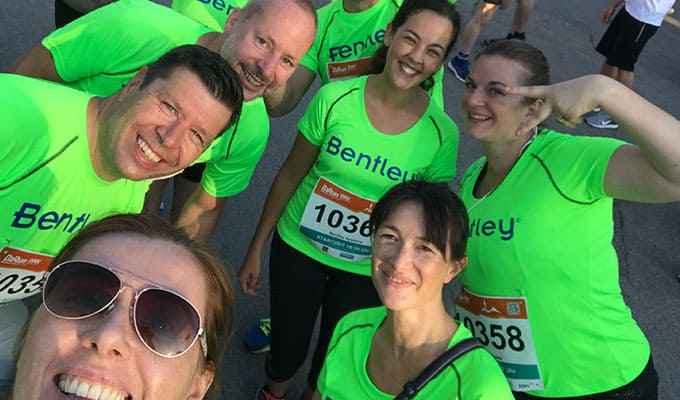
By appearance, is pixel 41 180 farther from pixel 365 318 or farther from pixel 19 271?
pixel 365 318

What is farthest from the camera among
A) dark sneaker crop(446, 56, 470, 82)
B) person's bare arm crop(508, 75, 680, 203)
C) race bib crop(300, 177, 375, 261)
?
dark sneaker crop(446, 56, 470, 82)

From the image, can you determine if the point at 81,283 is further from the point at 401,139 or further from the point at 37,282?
the point at 401,139

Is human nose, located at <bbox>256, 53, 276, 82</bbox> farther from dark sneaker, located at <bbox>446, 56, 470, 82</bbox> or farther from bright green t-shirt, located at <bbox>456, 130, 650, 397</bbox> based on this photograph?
dark sneaker, located at <bbox>446, 56, 470, 82</bbox>

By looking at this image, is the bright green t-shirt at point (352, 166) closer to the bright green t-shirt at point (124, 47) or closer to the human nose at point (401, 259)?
the bright green t-shirt at point (124, 47)

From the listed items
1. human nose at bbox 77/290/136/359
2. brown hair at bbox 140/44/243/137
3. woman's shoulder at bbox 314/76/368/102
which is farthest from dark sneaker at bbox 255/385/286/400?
human nose at bbox 77/290/136/359

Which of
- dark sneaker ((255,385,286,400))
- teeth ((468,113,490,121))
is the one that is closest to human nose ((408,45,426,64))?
teeth ((468,113,490,121))

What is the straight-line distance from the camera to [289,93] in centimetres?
316

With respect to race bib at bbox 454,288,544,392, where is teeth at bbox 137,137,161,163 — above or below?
above

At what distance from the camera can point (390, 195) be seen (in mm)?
2176

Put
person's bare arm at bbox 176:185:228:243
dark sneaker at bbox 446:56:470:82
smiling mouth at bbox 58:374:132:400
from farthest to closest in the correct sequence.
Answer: dark sneaker at bbox 446:56:470:82 < person's bare arm at bbox 176:185:228:243 < smiling mouth at bbox 58:374:132:400

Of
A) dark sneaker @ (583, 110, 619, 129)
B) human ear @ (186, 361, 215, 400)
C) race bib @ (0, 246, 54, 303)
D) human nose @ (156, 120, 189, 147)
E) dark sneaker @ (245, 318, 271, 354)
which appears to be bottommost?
dark sneaker @ (245, 318, 271, 354)

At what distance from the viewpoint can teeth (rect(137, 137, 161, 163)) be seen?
2.03 metres

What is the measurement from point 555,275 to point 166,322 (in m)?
1.32

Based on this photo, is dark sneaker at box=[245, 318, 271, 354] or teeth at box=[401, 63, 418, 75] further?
dark sneaker at box=[245, 318, 271, 354]
